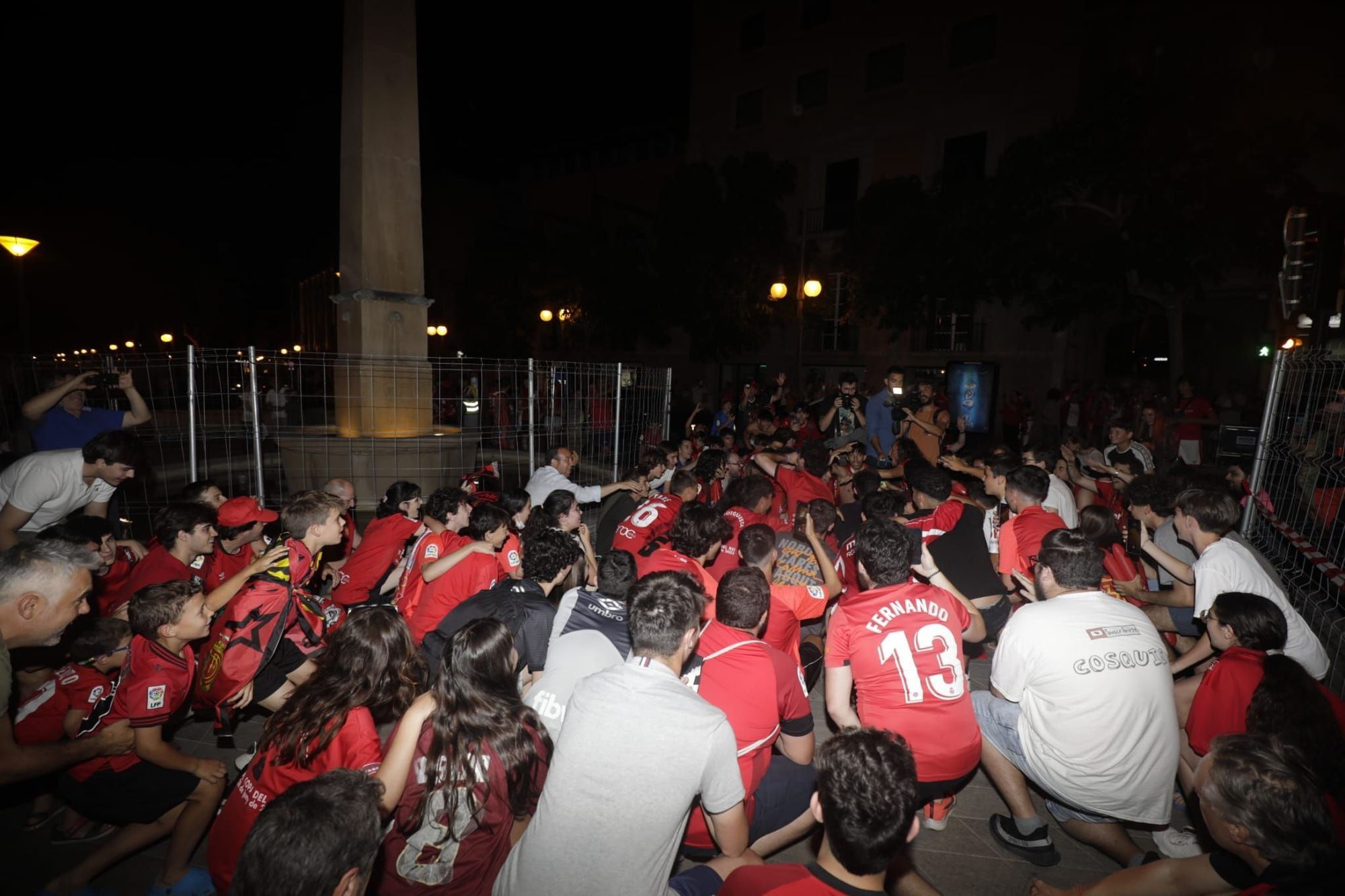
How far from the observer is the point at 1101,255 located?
16.0 metres

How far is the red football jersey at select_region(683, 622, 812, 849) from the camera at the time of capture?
277 centimetres

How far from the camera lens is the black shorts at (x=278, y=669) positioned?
386 cm

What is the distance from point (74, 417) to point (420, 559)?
157 inches

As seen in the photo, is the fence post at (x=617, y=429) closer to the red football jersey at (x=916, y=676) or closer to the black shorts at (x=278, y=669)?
the black shorts at (x=278, y=669)

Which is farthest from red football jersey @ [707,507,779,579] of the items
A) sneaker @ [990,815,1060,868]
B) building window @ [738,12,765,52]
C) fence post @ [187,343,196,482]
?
building window @ [738,12,765,52]

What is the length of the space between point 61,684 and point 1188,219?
65.9 ft

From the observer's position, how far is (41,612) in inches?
101

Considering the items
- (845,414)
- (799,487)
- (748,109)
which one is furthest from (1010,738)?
(748,109)

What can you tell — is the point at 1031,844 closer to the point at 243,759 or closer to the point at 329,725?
the point at 329,725

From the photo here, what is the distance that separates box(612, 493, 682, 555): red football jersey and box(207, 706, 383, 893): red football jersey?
2920 millimetres

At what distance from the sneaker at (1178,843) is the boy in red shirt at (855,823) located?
2.50 m

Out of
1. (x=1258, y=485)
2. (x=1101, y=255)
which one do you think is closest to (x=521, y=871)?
(x=1258, y=485)

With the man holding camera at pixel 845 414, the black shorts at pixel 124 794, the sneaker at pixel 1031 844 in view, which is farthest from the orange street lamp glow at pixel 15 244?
the sneaker at pixel 1031 844

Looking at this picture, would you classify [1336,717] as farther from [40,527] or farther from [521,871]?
[40,527]
